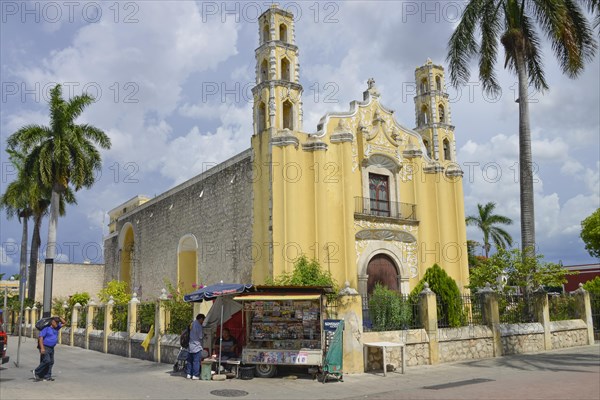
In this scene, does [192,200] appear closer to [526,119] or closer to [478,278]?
[478,278]

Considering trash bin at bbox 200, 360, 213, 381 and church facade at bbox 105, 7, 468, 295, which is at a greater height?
church facade at bbox 105, 7, 468, 295

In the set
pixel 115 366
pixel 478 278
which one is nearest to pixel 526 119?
pixel 478 278

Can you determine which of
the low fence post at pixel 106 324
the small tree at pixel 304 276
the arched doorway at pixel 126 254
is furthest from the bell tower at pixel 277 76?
the arched doorway at pixel 126 254

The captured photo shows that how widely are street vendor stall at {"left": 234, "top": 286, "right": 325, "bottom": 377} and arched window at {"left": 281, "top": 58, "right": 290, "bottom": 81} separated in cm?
1266

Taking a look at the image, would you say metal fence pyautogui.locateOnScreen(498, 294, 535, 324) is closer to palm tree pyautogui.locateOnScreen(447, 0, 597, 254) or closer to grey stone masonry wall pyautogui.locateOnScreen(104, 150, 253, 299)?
palm tree pyautogui.locateOnScreen(447, 0, 597, 254)

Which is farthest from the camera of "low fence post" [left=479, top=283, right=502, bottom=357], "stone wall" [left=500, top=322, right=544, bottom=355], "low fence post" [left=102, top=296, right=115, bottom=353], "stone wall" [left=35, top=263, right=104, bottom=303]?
"stone wall" [left=35, top=263, right=104, bottom=303]

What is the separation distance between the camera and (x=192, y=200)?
27.7 meters

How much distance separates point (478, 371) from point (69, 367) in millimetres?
11189

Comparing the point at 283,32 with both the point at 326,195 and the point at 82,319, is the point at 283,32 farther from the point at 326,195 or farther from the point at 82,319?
the point at 82,319

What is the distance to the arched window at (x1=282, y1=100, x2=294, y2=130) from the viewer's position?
23.2 m

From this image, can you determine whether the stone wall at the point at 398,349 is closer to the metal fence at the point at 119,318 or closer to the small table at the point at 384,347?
the small table at the point at 384,347

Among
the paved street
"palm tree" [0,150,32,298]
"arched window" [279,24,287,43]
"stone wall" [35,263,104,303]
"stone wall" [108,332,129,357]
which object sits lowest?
the paved street

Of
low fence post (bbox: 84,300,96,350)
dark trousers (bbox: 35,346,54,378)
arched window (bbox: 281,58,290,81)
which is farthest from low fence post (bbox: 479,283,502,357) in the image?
low fence post (bbox: 84,300,96,350)

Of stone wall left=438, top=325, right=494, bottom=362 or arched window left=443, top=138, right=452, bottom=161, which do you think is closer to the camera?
stone wall left=438, top=325, right=494, bottom=362
